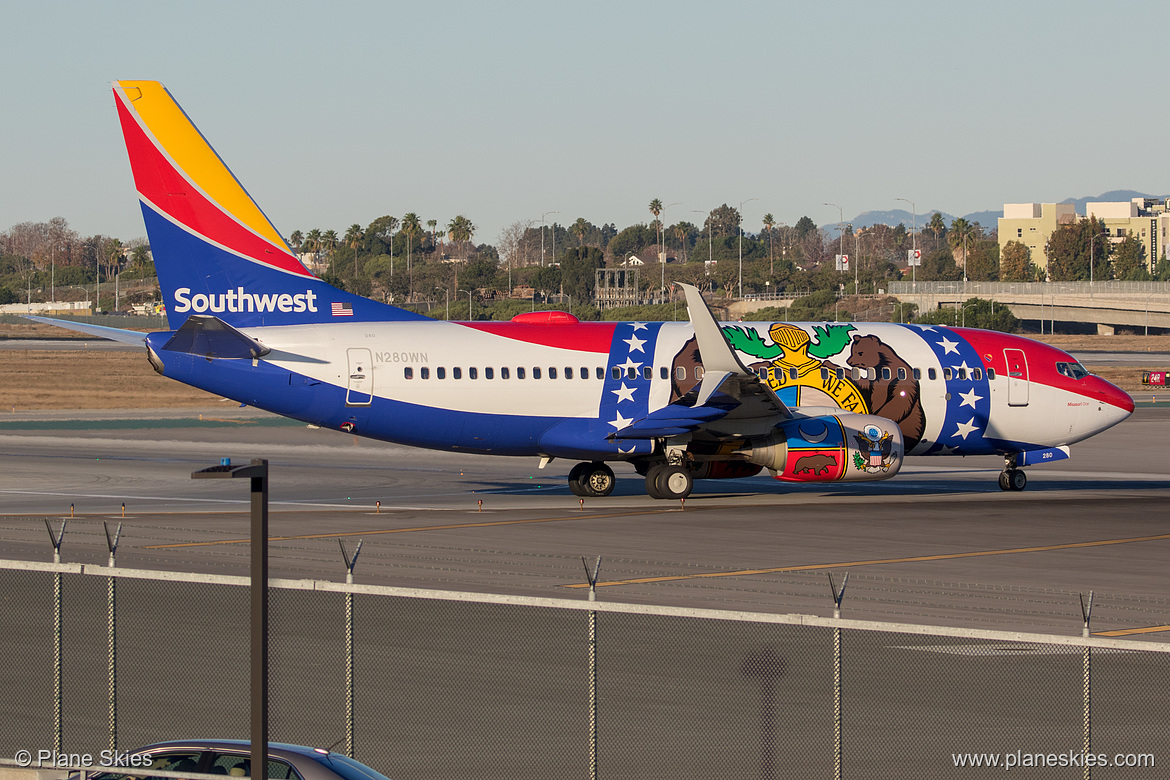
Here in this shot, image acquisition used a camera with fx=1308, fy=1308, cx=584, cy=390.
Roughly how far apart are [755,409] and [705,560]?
8505mm

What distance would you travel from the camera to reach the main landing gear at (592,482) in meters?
31.8

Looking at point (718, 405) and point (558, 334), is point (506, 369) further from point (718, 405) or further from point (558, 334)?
point (718, 405)

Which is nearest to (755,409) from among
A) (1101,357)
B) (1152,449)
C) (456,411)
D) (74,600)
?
(456,411)

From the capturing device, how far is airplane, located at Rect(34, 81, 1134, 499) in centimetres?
2869

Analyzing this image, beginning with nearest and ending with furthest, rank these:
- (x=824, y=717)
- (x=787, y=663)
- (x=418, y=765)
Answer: (x=418, y=765) < (x=824, y=717) < (x=787, y=663)

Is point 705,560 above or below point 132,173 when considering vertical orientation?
below

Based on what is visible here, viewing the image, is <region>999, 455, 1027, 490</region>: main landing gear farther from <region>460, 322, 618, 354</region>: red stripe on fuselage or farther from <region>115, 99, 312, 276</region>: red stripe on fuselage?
<region>115, 99, 312, 276</region>: red stripe on fuselage

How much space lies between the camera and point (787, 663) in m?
14.6

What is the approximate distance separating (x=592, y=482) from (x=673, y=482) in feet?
7.82

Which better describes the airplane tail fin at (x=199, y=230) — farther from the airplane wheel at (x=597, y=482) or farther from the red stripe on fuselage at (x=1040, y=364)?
the red stripe on fuselage at (x=1040, y=364)

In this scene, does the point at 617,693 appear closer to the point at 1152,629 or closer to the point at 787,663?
the point at 787,663

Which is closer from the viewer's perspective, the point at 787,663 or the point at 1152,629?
the point at 787,663

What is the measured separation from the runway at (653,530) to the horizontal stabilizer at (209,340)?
3.42 meters

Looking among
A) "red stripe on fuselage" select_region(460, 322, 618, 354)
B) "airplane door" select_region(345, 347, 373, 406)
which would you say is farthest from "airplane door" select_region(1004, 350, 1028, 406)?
"airplane door" select_region(345, 347, 373, 406)
